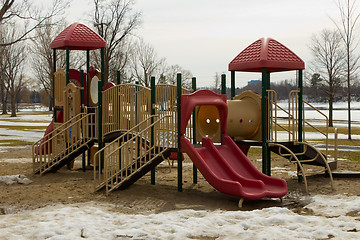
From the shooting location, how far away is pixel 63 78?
13.4 m

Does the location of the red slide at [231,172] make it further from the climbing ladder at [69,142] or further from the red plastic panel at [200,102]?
the climbing ladder at [69,142]

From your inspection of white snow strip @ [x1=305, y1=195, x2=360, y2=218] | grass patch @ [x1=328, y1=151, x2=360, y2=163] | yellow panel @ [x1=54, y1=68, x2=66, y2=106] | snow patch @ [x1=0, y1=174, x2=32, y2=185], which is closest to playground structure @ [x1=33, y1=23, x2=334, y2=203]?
yellow panel @ [x1=54, y1=68, x2=66, y2=106]

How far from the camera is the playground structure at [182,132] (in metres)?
9.42

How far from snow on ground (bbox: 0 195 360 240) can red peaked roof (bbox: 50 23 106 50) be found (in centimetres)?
659

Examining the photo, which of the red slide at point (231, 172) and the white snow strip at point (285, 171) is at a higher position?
the red slide at point (231, 172)

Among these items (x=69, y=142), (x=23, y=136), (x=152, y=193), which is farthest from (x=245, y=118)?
(x=23, y=136)

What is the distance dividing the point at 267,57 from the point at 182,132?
291 centimetres

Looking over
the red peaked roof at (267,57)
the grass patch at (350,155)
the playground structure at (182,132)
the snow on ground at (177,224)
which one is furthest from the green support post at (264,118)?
the grass patch at (350,155)

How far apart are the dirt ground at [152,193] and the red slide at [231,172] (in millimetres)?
284

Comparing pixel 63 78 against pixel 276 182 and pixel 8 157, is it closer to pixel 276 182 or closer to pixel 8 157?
pixel 8 157

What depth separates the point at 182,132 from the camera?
9742 millimetres

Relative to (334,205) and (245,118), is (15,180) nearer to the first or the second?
(245,118)

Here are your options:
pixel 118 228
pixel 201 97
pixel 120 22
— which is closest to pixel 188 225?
pixel 118 228

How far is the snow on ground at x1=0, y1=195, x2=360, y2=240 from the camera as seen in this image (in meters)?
6.28
